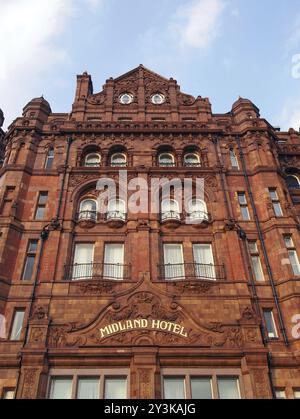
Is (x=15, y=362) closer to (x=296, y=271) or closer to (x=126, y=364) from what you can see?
(x=126, y=364)

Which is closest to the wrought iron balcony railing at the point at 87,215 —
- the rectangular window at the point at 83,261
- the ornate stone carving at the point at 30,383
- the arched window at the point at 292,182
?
the rectangular window at the point at 83,261

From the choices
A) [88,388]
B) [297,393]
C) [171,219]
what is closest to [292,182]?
[171,219]

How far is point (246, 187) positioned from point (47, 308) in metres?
15.4

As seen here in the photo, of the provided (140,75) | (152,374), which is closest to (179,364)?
(152,374)

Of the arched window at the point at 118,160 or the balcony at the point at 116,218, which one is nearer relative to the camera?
the balcony at the point at 116,218

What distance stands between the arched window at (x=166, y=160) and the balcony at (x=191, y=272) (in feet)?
30.7

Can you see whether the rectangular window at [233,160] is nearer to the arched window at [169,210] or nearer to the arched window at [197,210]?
the arched window at [197,210]

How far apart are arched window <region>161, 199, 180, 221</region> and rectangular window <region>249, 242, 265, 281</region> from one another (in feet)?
16.5

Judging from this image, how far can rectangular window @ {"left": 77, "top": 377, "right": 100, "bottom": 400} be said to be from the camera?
61.2 feet

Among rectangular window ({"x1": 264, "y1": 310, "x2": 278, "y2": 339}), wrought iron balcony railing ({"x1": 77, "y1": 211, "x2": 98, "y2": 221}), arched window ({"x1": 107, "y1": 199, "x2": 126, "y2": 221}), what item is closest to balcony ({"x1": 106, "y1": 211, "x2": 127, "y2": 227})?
arched window ({"x1": 107, "y1": 199, "x2": 126, "y2": 221})

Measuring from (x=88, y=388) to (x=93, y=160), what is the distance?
17151mm

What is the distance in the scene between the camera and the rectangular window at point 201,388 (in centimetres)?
1862

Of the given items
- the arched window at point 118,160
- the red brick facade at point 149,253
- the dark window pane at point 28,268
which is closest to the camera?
the red brick facade at point 149,253

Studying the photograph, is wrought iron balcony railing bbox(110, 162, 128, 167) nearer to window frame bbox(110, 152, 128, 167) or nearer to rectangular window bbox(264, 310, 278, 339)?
window frame bbox(110, 152, 128, 167)
